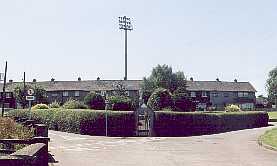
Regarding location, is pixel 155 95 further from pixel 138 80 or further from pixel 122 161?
pixel 138 80

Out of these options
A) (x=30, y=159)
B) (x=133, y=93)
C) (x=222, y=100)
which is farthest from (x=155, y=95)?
(x=222, y=100)

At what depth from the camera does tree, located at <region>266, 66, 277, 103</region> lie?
130 m

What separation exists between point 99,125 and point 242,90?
7697 cm

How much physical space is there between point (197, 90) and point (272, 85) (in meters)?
31.9

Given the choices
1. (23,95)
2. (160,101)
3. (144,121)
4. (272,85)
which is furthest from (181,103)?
(272,85)

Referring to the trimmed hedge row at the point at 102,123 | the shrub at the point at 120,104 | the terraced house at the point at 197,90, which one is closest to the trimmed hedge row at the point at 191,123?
the trimmed hedge row at the point at 102,123

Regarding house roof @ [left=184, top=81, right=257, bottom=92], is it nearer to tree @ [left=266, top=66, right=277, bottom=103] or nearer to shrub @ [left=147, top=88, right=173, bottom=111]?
tree @ [left=266, top=66, right=277, bottom=103]

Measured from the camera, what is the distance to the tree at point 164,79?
95.6 metres

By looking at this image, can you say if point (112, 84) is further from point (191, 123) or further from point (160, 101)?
point (191, 123)

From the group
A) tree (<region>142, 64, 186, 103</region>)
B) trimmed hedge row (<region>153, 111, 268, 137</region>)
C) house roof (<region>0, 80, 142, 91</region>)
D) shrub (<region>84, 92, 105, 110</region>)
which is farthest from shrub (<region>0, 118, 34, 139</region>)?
house roof (<region>0, 80, 142, 91</region>)

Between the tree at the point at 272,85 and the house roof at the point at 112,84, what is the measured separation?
57.0 ft

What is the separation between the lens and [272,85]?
131 meters

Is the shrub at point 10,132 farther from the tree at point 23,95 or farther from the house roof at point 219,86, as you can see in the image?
the house roof at point 219,86

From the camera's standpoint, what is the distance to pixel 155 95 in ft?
163
